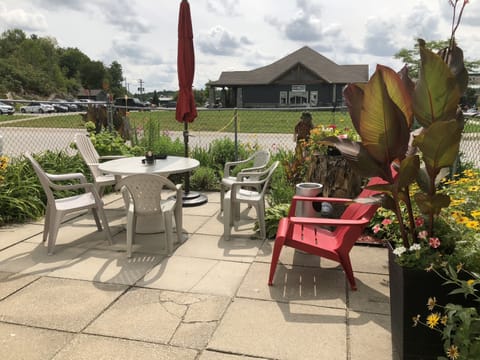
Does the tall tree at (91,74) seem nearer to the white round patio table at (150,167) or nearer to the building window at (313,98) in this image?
the building window at (313,98)

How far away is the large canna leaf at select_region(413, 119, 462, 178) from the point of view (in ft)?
6.43

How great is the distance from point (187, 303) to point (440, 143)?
2.15 m

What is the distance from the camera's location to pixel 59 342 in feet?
8.43

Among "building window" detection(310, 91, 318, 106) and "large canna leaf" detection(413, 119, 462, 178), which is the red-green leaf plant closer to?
"large canna leaf" detection(413, 119, 462, 178)

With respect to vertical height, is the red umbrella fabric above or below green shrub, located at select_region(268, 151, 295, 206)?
above

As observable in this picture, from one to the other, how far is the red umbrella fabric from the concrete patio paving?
7.31 ft

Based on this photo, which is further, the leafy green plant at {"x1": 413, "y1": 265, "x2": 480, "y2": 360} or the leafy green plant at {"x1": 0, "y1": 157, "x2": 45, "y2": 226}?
the leafy green plant at {"x1": 0, "y1": 157, "x2": 45, "y2": 226}

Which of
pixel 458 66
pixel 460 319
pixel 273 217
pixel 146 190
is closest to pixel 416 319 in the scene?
pixel 460 319

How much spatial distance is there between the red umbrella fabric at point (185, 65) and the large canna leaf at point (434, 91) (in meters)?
4.13

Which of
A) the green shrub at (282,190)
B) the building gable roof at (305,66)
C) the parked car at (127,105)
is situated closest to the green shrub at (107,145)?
the parked car at (127,105)

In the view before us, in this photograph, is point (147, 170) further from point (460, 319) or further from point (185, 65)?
point (460, 319)

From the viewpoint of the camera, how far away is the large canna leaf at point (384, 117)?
2.09 metres

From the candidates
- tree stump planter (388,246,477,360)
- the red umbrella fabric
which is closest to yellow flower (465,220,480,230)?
tree stump planter (388,246,477,360)

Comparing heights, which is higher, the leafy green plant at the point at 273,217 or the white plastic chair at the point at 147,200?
the white plastic chair at the point at 147,200
